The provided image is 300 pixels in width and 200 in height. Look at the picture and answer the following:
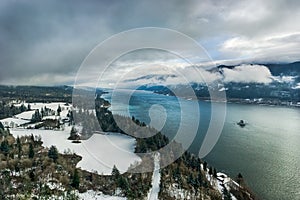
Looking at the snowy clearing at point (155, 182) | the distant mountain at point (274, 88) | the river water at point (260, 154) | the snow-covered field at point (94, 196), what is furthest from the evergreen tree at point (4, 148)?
the distant mountain at point (274, 88)

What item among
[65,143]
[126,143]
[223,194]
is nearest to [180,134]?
[126,143]

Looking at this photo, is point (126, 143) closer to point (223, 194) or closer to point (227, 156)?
point (227, 156)

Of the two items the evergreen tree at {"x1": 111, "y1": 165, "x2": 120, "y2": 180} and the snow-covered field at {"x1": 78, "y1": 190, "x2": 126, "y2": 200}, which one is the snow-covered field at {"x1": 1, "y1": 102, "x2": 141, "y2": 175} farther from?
the snow-covered field at {"x1": 78, "y1": 190, "x2": 126, "y2": 200}

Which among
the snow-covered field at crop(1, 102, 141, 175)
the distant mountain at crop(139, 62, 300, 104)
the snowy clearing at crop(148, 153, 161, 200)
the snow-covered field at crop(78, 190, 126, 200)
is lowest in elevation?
the snow-covered field at crop(78, 190, 126, 200)

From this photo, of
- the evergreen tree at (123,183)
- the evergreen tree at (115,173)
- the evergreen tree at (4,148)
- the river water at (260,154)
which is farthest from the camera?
the evergreen tree at (4,148)

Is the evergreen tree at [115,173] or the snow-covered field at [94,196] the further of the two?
the evergreen tree at [115,173]

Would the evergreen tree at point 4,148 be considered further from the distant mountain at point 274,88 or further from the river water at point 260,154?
the distant mountain at point 274,88

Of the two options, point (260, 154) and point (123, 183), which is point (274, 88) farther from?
point (123, 183)

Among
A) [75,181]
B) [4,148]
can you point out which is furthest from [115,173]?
[4,148]

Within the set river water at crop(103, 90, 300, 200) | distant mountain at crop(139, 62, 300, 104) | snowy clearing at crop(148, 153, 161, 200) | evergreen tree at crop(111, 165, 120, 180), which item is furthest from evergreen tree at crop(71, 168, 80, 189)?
distant mountain at crop(139, 62, 300, 104)

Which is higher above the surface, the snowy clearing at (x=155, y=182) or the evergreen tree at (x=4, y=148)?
the evergreen tree at (x=4, y=148)

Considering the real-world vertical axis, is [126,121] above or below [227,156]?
above
